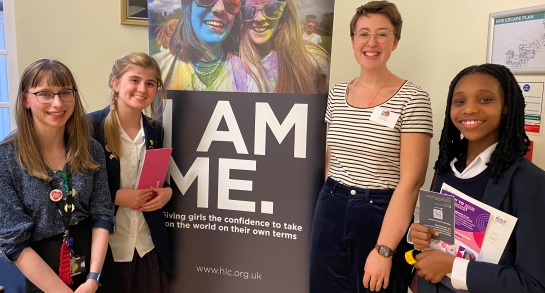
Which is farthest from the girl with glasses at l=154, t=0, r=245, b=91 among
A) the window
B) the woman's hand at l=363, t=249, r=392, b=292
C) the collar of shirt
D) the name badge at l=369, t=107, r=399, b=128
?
the window

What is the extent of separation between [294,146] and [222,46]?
1.89 ft

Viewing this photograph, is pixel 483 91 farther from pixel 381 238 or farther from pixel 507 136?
pixel 381 238

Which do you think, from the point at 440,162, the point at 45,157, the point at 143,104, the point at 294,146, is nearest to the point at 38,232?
the point at 45,157

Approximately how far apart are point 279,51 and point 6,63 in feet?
6.82

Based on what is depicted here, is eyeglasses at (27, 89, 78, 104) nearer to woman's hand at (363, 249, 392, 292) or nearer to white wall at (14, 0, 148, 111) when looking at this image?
woman's hand at (363, 249, 392, 292)

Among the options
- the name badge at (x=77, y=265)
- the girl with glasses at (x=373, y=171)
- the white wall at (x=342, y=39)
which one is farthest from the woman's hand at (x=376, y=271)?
the name badge at (x=77, y=265)

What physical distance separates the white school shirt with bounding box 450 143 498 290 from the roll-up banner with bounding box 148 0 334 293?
2.41 ft

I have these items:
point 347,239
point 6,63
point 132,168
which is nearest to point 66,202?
point 132,168

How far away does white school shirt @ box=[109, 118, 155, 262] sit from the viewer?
67.9 inches

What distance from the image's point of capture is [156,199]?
179 centimetres

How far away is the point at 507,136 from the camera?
1144 mm

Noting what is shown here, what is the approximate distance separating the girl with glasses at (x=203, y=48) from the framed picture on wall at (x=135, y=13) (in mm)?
924

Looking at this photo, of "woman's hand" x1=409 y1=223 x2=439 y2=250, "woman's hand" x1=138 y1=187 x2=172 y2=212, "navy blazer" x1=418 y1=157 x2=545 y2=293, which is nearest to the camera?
"navy blazer" x1=418 y1=157 x2=545 y2=293

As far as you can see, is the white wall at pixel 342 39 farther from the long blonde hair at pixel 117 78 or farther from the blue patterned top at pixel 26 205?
the blue patterned top at pixel 26 205
